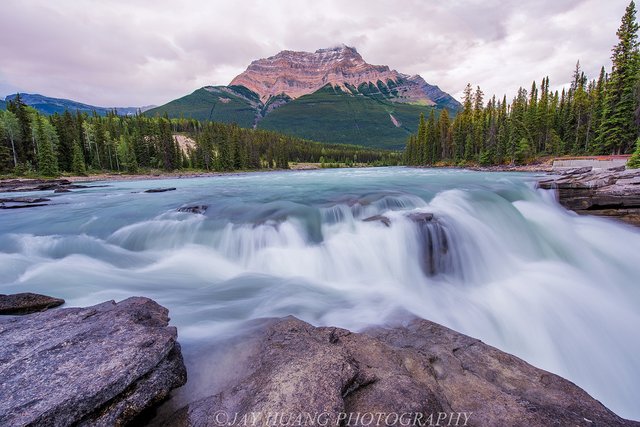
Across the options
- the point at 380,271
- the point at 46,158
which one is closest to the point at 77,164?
the point at 46,158

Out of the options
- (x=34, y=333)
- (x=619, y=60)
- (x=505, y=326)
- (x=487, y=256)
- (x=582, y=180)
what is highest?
(x=619, y=60)

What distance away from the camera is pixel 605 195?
1241cm

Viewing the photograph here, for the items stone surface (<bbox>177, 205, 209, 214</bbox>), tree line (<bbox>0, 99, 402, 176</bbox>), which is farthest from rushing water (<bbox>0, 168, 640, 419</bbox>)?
tree line (<bbox>0, 99, 402, 176</bbox>)

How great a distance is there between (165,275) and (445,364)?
7.97 meters

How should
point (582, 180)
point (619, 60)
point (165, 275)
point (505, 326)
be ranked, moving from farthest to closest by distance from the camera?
point (619, 60)
point (582, 180)
point (165, 275)
point (505, 326)

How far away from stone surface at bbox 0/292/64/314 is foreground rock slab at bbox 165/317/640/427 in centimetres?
432

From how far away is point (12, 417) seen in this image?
2.28 m

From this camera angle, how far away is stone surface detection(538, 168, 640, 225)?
11.8 meters

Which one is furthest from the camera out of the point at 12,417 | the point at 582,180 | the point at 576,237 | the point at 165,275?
the point at 582,180

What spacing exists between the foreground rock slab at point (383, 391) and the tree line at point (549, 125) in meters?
50.8

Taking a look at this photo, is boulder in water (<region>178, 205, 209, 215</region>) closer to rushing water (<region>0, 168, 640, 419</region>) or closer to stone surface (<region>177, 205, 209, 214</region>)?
stone surface (<region>177, 205, 209, 214</region>)

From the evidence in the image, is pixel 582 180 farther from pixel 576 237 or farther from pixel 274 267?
pixel 274 267

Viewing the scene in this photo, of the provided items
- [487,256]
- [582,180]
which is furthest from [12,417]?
[582,180]

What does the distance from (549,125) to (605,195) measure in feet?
193
